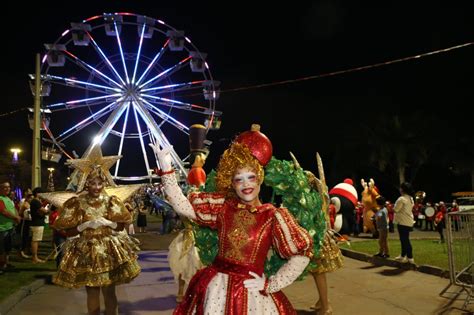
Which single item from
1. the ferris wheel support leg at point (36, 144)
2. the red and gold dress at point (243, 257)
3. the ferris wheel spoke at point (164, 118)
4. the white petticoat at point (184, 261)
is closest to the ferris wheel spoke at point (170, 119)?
A: the ferris wheel spoke at point (164, 118)

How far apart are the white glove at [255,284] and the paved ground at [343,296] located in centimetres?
358

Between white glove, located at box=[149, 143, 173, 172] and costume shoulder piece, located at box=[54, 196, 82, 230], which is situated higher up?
white glove, located at box=[149, 143, 173, 172]

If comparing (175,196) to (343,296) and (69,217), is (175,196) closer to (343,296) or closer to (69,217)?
(69,217)

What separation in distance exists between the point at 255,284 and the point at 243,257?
20 centimetres

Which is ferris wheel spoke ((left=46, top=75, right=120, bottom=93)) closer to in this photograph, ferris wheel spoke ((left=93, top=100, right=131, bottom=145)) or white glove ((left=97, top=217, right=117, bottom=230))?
ferris wheel spoke ((left=93, top=100, right=131, bottom=145))

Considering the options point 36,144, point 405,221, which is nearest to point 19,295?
point 36,144

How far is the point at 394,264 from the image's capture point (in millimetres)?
9883

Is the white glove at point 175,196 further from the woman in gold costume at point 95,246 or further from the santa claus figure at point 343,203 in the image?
the santa claus figure at point 343,203

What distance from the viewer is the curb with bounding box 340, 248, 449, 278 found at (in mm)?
8680

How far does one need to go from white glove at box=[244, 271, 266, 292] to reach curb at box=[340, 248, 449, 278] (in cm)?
650

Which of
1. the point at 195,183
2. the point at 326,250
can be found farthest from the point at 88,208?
the point at 326,250

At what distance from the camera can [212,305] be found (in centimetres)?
311

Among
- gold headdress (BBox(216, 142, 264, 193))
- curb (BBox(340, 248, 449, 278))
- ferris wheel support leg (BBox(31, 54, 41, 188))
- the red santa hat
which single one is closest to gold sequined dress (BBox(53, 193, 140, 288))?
gold headdress (BBox(216, 142, 264, 193))

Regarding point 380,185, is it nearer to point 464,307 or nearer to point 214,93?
point 214,93
